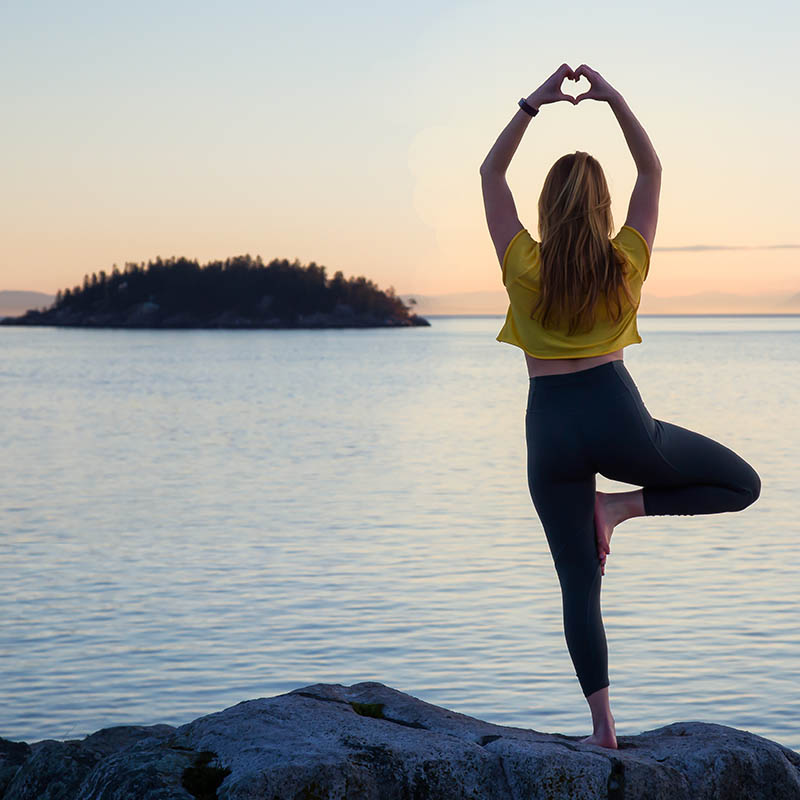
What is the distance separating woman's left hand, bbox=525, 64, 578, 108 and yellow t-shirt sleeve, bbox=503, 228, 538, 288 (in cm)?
51

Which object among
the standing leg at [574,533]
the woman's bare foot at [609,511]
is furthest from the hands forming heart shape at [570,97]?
the woman's bare foot at [609,511]

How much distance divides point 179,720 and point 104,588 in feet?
14.8

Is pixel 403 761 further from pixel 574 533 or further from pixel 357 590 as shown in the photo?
pixel 357 590


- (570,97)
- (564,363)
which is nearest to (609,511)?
(564,363)

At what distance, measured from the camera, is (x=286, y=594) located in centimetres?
1281

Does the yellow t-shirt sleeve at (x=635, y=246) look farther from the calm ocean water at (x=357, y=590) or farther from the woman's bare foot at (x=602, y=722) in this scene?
the calm ocean water at (x=357, y=590)

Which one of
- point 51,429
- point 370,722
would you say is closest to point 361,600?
point 370,722

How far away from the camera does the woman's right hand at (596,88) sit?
4.50 meters

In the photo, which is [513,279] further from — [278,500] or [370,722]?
[278,500]

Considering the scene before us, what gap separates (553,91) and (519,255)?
2.08 ft

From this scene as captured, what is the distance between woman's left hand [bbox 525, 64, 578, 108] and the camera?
4496 millimetres

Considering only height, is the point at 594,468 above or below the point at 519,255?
below

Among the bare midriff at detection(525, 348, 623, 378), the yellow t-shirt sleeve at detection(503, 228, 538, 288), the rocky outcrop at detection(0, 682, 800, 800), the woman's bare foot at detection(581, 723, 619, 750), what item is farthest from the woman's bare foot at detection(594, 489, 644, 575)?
the yellow t-shirt sleeve at detection(503, 228, 538, 288)

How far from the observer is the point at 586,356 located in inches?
172
